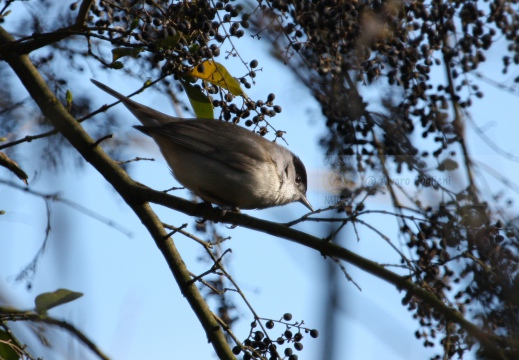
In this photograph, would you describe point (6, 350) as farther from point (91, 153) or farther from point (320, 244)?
point (320, 244)

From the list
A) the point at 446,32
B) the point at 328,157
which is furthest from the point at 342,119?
the point at 446,32

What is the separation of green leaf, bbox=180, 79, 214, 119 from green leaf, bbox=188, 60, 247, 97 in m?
0.15

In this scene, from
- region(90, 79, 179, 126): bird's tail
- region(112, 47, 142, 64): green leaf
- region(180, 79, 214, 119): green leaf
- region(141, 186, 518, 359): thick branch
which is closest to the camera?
region(141, 186, 518, 359): thick branch

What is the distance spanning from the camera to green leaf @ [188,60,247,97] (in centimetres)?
378

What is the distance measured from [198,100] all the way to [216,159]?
1.81ft

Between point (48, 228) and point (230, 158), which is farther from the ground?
point (230, 158)

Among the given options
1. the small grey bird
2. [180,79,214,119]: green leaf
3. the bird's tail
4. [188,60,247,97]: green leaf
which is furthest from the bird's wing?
[188,60,247,97]: green leaf

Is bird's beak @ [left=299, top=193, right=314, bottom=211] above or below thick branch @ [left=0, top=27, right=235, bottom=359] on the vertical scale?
above

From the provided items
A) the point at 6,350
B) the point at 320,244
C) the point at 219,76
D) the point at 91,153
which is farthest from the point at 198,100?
the point at 6,350

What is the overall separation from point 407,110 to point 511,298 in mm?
2770

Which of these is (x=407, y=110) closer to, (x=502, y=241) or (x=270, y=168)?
(x=270, y=168)

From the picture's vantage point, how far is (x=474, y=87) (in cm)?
481

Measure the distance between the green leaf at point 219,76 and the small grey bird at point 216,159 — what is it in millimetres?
639

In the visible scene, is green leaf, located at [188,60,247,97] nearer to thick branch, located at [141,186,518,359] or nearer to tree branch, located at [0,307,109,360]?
thick branch, located at [141,186,518,359]
